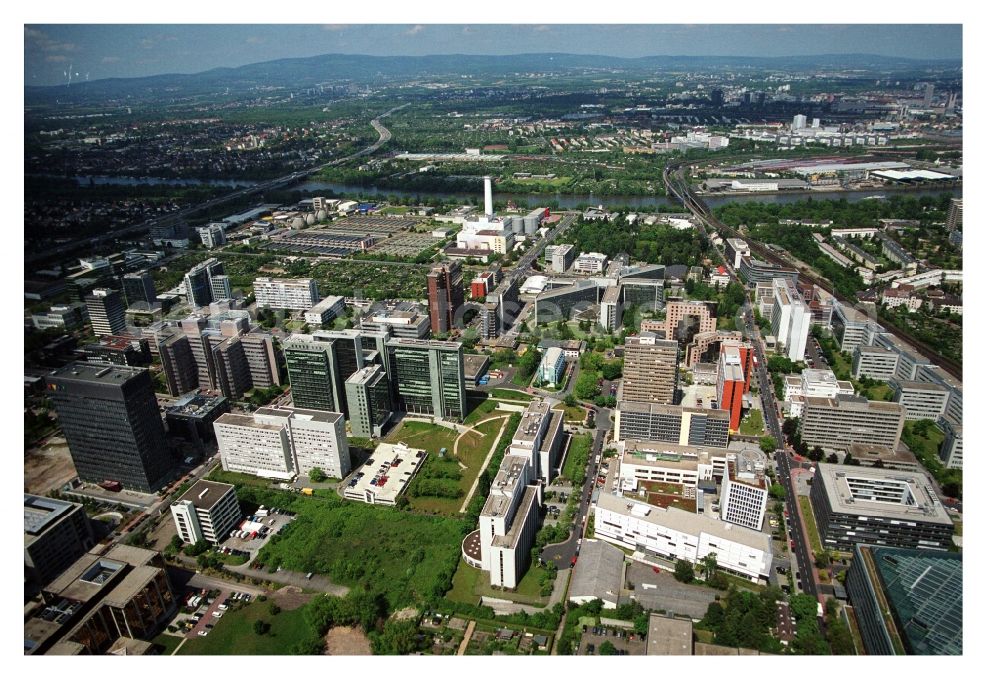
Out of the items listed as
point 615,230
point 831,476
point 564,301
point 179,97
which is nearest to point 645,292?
point 564,301

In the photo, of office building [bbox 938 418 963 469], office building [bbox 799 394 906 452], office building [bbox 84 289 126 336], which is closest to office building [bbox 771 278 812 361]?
office building [bbox 799 394 906 452]

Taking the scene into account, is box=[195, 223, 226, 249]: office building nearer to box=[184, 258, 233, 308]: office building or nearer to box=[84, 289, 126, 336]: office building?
box=[184, 258, 233, 308]: office building

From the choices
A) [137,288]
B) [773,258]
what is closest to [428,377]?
[137,288]

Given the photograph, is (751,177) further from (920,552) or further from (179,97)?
(179,97)

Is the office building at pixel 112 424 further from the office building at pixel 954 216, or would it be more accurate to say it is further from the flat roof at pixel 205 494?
the office building at pixel 954 216

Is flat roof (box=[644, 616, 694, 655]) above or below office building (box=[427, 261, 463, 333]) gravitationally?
below
